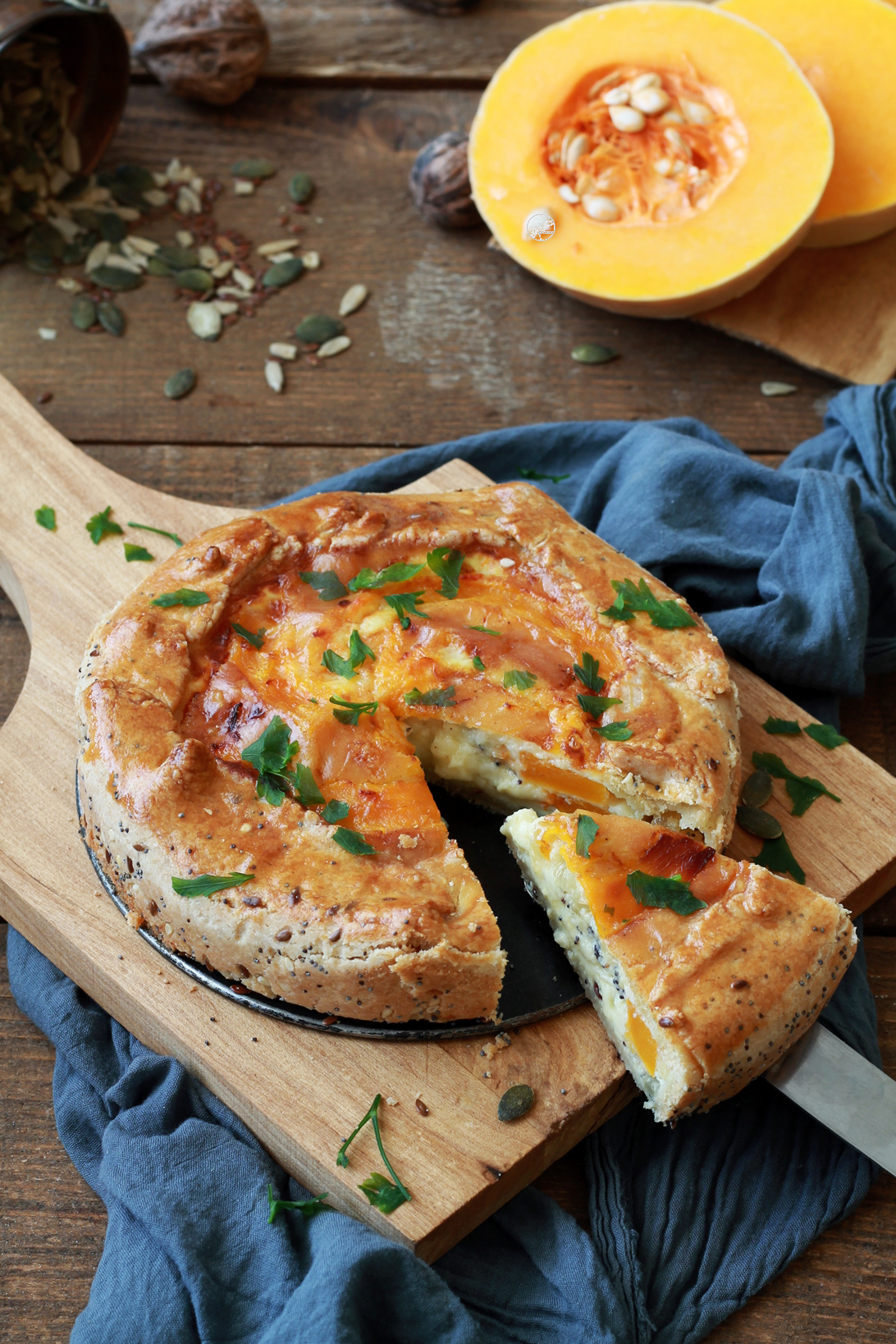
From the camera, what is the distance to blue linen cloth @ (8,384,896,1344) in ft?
9.39

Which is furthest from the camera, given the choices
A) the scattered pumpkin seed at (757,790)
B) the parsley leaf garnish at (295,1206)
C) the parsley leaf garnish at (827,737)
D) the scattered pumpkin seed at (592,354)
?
the scattered pumpkin seed at (592,354)

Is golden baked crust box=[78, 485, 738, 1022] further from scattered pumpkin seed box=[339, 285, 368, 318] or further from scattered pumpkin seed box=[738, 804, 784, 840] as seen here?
scattered pumpkin seed box=[339, 285, 368, 318]

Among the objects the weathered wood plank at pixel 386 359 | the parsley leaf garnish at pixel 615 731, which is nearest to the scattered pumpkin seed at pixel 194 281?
the weathered wood plank at pixel 386 359

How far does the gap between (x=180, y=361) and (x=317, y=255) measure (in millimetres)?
893

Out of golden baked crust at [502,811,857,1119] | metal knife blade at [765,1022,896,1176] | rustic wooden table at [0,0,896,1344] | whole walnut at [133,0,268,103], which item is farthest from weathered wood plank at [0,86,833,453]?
metal knife blade at [765,1022,896,1176]

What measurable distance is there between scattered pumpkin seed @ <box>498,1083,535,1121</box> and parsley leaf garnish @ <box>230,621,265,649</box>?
4.74ft

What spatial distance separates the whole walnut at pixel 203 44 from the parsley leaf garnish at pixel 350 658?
3.66 m

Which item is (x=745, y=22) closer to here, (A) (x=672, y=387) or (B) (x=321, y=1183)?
(A) (x=672, y=387)

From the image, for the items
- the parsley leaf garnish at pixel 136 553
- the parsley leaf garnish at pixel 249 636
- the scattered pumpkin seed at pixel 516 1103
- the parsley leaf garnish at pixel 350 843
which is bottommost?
the scattered pumpkin seed at pixel 516 1103

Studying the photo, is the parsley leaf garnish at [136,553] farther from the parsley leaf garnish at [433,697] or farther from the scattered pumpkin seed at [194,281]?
the scattered pumpkin seed at [194,281]

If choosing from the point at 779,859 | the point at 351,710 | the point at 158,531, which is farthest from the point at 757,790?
the point at 158,531

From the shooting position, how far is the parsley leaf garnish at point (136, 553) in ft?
13.8

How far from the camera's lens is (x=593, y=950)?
313cm

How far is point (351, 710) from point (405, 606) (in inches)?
16.0
